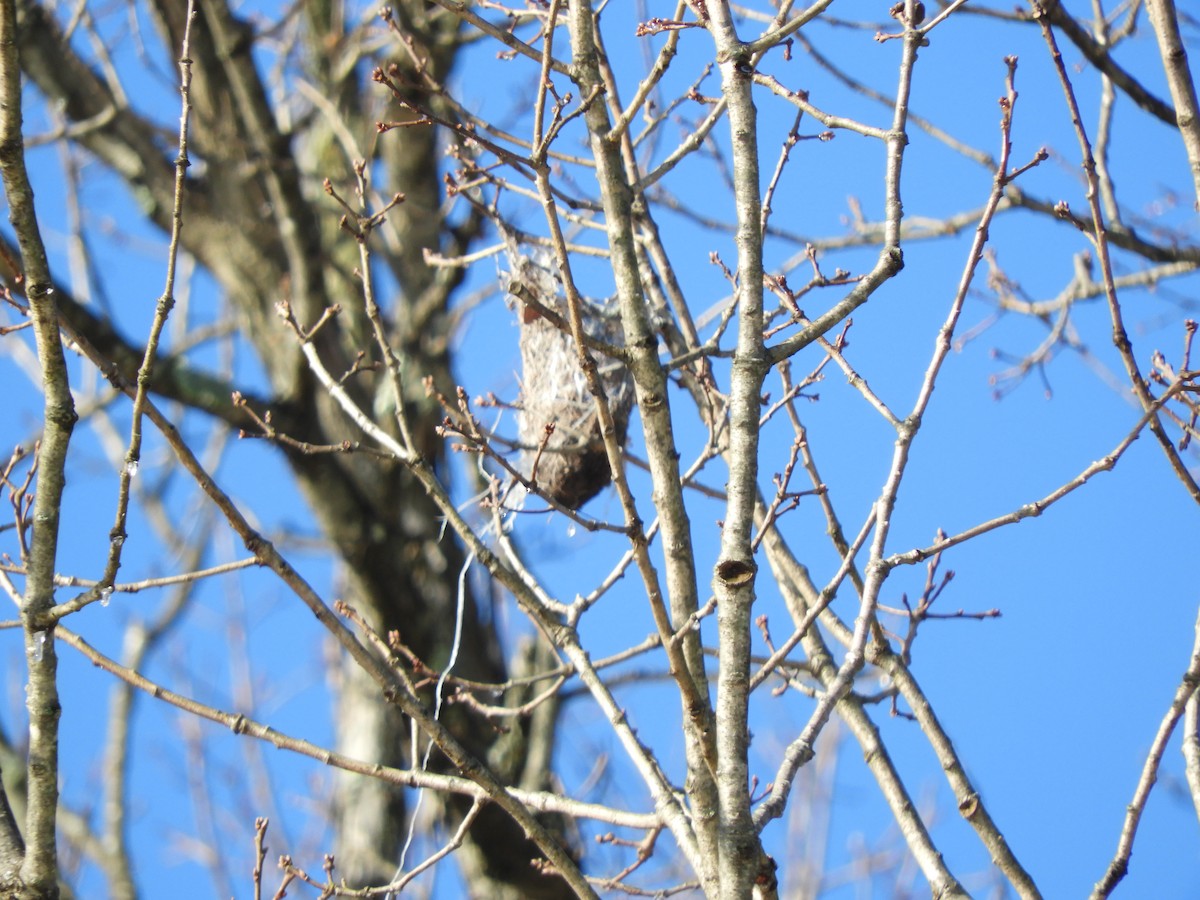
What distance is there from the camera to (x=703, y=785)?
1640mm

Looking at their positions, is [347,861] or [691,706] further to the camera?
[347,861]

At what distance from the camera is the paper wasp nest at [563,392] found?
3223 mm

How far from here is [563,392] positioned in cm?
341

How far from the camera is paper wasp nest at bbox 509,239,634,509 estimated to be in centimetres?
322

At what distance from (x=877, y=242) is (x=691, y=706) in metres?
2.01

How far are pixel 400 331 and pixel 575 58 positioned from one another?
157 inches

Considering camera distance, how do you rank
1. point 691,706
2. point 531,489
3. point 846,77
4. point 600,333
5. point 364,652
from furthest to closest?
point 600,333 < point 846,77 < point 531,489 < point 364,652 < point 691,706

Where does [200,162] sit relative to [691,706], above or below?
above

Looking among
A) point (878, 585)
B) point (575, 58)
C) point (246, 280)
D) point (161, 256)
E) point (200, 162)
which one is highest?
point (161, 256)

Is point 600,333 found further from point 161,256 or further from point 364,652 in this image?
point 161,256

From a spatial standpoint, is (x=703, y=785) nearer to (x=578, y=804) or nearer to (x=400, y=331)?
(x=578, y=804)

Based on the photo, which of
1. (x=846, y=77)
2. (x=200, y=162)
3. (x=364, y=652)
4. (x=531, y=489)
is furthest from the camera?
(x=200, y=162)

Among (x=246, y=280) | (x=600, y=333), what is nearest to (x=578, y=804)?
(x=600, y=333)

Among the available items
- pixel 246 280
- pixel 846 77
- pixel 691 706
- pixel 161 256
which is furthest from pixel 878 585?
pixel 161 256
